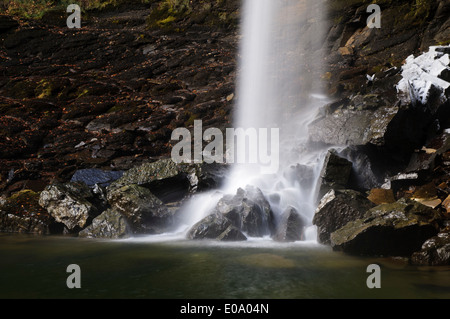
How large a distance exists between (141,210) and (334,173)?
6189 millimetres

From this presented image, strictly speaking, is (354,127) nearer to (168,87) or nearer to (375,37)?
(375,37)

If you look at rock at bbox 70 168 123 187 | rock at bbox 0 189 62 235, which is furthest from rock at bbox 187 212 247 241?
rock at bbox 70 168 123 187

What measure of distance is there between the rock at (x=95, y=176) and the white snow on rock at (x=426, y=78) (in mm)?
11998

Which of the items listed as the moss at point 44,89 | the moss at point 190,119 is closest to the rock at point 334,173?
the moss at point 190,119

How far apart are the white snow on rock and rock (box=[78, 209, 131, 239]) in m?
10.3

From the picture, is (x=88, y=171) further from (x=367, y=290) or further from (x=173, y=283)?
(x=367, y=290)

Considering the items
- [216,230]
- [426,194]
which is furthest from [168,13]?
[426,194]

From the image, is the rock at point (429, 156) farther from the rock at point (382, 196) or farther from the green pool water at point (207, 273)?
the green pool water at point (207, 273)

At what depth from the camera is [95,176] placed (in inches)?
563

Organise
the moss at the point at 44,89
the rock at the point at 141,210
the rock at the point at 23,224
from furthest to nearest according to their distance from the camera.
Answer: the moss at the point at 44,89, the rock at the point at 23,224, the rock at the point at 141,210

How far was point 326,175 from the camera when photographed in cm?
1031

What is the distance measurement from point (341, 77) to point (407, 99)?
27.3 feet

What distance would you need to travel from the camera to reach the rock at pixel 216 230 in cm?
902
